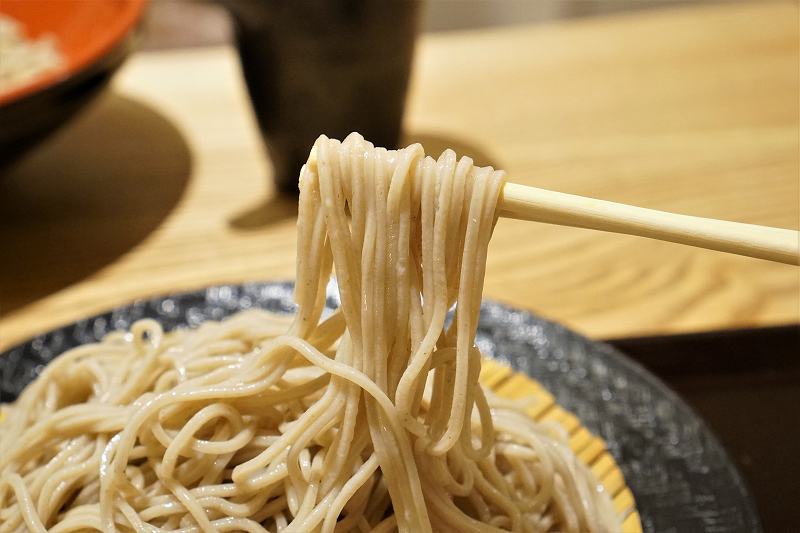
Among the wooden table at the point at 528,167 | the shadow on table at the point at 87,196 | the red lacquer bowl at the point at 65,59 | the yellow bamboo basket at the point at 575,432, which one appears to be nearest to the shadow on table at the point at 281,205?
the wooden table at the point at 528,167

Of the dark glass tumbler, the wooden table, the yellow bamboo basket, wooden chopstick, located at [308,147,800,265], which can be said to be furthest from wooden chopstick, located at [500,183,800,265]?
the dark glass tumbler

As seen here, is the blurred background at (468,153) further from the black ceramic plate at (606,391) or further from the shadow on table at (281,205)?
the black ceramic plate at (606,391)

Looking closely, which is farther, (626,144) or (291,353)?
(626,144)

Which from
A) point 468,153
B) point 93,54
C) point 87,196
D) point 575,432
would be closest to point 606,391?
point 575,432

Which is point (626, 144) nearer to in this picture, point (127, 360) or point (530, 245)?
point (530, 245)

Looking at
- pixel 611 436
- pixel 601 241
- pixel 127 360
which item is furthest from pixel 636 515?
pixel 601 241

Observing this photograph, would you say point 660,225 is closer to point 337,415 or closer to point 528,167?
point 337,415

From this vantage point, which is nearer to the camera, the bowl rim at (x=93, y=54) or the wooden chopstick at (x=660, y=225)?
the wooden chopstick at (x=660, y=225)
